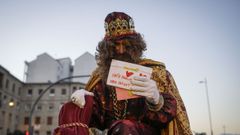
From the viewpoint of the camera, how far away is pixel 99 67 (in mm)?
2979

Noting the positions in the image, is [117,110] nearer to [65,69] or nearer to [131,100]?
[131,100]

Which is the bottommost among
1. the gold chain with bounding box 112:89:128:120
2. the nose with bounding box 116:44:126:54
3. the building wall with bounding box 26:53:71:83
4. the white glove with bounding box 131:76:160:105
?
the gold chain with bounding box 112:89:128:120

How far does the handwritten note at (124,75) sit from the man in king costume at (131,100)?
82 millimetres

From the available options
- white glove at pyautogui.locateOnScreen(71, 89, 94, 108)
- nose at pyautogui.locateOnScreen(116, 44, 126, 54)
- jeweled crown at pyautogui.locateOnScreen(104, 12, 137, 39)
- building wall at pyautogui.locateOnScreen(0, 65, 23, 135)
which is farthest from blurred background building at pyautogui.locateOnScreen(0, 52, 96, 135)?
white glove at pyautogui.locateOnScreen(71, 89, 94, 108)

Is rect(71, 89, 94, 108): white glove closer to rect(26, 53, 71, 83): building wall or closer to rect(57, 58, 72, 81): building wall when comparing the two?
rect(26, 53, 71, 83): building wall

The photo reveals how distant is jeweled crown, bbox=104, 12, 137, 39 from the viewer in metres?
2.81

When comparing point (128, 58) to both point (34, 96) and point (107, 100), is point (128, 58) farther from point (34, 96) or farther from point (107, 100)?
point (34, 96)

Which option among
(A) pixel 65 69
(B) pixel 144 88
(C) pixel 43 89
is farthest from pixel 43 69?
(B) pixel 144 88

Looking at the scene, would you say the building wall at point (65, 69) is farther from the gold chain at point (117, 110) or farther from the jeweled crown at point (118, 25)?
the gold chain at point (117, 110)

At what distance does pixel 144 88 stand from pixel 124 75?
0.73 feet

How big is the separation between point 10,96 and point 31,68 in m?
7.14

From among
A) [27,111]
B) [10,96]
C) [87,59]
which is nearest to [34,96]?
[27,111]

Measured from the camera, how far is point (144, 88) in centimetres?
234

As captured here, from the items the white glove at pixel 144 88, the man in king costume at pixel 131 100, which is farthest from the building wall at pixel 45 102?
the white glove at pixel 144 88
